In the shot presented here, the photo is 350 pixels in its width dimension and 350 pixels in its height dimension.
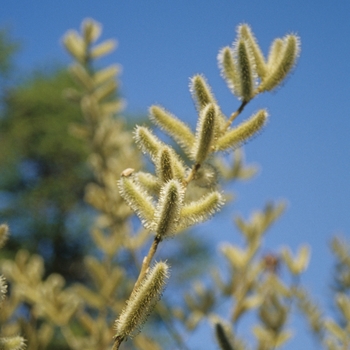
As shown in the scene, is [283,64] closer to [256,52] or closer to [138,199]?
[256,52]

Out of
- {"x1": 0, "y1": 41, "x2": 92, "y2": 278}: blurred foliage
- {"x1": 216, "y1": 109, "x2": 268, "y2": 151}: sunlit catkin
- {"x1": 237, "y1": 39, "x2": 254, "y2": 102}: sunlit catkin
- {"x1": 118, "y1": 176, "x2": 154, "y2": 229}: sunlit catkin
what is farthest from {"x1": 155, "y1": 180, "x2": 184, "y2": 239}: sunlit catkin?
{"x1": 0, "y1": 41, "x2": 92, "y2": 278}: blurred foliage

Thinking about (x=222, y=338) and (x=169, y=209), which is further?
(x=222, y=338)

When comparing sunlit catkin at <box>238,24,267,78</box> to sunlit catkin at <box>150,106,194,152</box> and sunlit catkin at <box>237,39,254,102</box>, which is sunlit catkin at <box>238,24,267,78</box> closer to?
sunlit catkin at <box>237,39,254,102</box>

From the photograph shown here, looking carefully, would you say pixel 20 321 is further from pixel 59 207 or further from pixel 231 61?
pixel 59 207

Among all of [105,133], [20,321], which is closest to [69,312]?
[20,321]

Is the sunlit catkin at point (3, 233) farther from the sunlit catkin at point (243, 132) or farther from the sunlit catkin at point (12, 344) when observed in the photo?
the sunlit catkin at point (243, 132)

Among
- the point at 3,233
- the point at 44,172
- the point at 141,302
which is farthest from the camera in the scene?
the point at 44,172

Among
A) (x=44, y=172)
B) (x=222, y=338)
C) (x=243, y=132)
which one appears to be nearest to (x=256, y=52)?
(x=243, y=132)

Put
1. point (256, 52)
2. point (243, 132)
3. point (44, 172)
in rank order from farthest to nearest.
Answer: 1. point (44, 172)
2. point (256, 52)
3. point (243, 132)
